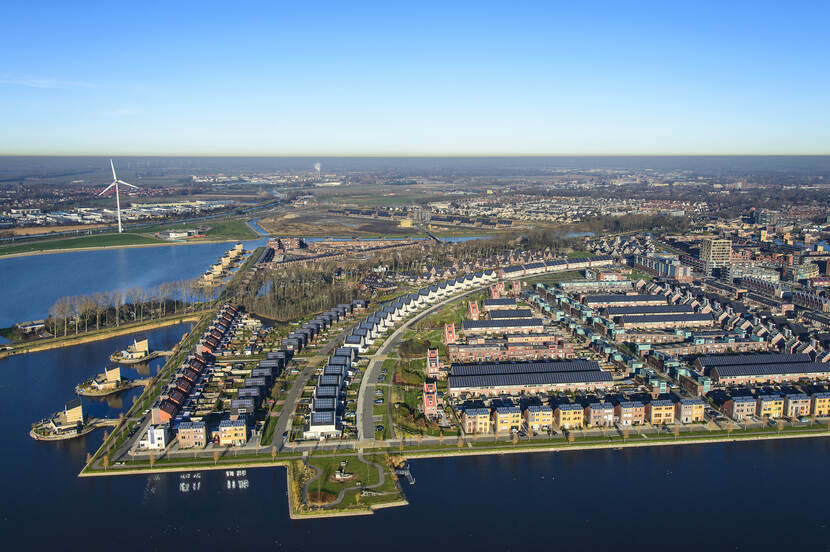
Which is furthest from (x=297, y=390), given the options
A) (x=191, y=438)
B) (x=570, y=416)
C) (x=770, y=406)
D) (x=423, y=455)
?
(x=770, y=406)

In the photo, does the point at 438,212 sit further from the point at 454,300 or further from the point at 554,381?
the point at 554,381

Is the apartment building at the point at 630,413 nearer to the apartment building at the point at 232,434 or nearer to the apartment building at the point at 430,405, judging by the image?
the apartment building at the point at 430,405

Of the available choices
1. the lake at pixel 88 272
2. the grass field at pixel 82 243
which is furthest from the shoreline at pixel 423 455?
the grass field at pixel 82 243

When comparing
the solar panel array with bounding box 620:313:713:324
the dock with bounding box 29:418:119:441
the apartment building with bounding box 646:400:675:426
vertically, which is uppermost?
the solar panel array with bounding box 620:313:713:324

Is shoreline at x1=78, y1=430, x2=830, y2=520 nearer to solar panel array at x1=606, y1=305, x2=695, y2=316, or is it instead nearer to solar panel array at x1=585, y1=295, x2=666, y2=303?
solar panel array at x1=606, y1=305, x2=695, y2=316

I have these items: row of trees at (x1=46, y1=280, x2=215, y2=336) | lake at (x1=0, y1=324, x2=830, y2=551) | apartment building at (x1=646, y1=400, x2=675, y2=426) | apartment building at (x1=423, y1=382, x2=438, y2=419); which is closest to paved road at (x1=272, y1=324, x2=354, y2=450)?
lake at (x1=0, y1=324, x2=830, y2=551)

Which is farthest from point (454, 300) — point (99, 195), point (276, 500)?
point (99, 195)

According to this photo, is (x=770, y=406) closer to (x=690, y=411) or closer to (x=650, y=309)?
(x=690, y=411)
